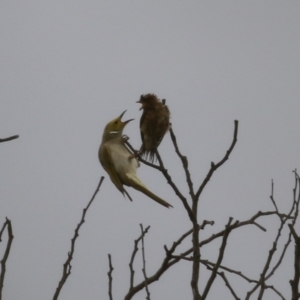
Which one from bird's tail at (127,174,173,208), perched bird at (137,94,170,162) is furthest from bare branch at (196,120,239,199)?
bird's tail at (127,174,173,208)

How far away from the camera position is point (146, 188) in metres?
5.47

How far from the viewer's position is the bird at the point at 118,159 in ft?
18.5

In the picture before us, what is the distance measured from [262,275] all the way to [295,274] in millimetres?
381

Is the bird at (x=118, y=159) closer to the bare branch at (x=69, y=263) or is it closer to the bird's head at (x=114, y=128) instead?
the bird's head at (x=114, y=128)

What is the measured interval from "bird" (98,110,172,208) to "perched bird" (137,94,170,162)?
2.84 feet

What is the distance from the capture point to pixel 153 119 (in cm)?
469

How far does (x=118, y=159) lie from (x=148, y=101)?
107 cm

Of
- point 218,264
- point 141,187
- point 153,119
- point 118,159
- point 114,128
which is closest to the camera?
point 218,264

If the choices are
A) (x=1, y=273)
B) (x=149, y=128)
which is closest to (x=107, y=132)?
(x=149, y=128)

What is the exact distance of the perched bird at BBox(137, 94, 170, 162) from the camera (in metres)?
4.68

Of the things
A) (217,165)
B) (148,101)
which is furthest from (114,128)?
(217,165)

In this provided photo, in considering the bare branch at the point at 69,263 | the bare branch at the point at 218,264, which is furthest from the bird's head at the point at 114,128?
the bare branch at the point at 218,264

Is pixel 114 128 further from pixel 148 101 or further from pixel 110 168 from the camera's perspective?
pixel 148 101

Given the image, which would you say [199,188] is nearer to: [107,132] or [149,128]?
[149,128]
